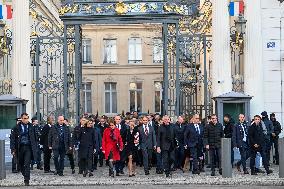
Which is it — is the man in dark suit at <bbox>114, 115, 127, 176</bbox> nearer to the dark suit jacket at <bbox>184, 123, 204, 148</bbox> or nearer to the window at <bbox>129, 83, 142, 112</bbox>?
the dark suit jacket at <bbox>184, 123, 204, 148</bbox>

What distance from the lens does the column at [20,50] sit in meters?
22.8

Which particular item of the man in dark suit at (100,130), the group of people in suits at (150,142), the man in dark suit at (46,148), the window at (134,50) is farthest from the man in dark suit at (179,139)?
the window at (134,50)

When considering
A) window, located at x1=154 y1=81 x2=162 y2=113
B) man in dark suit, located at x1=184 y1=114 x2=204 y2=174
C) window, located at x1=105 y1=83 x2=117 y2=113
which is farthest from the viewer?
window, located at x1=105 y1=83 x2=117 y2=113

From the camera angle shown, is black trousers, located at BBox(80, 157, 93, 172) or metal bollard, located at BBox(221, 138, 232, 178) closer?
metal bollard, located at BBox(221, 138, 232, 178)

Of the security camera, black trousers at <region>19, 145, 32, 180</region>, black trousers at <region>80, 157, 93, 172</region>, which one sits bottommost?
black trousers at <region>80, 157, 93, 172</region>

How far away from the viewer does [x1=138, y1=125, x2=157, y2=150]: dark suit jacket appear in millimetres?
20172

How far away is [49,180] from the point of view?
1875 cm

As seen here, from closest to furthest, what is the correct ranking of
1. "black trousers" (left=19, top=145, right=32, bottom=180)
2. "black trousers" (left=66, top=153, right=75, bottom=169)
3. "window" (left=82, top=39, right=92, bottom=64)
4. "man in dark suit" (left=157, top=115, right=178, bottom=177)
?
"black trousers" (left=19, top=145, right=32, bottom=180)
"man in dark suit" (left=157, top=115, right=178, bottom=177)
"black trousers" (left=66, top=153, right=75, bottom=169)
"window" (left=82, top=39, right=92, bottom=64)

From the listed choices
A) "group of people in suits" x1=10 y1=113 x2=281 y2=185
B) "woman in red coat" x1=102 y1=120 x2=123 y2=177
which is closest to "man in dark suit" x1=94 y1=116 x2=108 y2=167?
"group of people in suits" x1=10 y1=113 x2=281 y2=185

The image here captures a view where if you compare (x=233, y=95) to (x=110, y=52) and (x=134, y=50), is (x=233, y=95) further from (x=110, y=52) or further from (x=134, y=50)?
(x=110, y=52)

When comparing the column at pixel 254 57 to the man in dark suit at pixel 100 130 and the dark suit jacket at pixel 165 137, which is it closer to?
the dark suit jacket at pixel 165 137

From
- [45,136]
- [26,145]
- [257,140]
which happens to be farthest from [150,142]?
[26,145]

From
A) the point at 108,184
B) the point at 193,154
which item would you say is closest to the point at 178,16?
the point at 193,154

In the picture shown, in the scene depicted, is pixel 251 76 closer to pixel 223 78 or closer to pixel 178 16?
pixel 223 78
